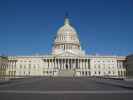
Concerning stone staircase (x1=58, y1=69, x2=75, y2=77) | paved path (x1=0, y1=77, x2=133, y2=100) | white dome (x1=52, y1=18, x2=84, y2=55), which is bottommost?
stone staircase (x1=58, y1=69, x2=75, y2=77)

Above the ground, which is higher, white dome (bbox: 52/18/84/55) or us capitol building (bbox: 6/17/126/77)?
white dome (bbox: 52/18/84/55)

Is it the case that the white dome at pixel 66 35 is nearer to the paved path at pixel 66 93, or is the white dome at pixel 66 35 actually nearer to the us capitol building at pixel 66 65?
the us capitol building at pixel 66 65

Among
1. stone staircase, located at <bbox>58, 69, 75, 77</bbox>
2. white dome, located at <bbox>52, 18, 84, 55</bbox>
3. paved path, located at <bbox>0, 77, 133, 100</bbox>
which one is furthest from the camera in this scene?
white dome, located at <bbox>52, 18, 84, 55</bbox>

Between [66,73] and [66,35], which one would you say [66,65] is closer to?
[66,73]

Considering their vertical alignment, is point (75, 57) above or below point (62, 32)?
below

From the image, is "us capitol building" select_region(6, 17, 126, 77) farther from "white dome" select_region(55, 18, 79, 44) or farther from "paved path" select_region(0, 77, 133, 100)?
"paved path" select_region(0, 77, 133, 100)

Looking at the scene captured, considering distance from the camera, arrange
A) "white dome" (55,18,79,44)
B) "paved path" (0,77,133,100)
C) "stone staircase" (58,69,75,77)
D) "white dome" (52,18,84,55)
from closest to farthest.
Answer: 1. "paved path" (0,77,133,100)
2. "stone staircase" (58,69,75,77)
3. "white dome" (52,18,84,55)
4. "white dome" (55,18,79,44)

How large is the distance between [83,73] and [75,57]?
11.1m

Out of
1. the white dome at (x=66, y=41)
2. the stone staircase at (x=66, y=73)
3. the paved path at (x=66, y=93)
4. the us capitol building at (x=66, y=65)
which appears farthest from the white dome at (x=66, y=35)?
the paved path at (x=66, y=93)

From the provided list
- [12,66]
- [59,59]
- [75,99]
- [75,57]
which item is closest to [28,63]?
[12,66]

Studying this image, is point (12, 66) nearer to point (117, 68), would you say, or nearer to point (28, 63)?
point (28, 63)

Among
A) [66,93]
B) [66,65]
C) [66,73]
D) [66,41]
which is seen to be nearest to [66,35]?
[66,41]

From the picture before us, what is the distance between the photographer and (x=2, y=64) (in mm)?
131375

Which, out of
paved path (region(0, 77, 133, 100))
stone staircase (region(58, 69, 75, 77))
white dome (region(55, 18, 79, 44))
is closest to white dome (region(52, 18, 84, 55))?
white dome (region(55, 18, 79, 44))
